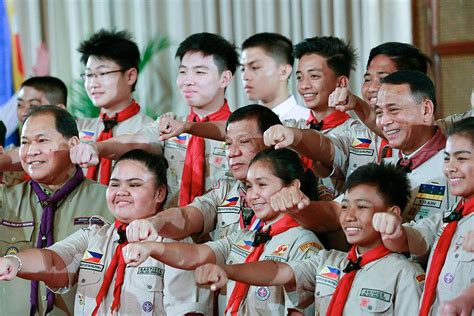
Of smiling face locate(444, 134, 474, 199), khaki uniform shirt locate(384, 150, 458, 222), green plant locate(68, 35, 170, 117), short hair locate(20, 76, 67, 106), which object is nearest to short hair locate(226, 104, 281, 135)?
khaki uniform shirt locate(384, 150, 458, 222)

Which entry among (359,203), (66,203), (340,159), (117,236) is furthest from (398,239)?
(66,203)

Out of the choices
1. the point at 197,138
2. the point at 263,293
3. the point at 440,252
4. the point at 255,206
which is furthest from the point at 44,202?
the point at 440,252

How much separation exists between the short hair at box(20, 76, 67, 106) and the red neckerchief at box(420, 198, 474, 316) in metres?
2.45

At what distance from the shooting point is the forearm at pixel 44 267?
3640 millimetres

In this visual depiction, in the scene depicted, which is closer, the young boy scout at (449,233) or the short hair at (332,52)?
the young boy scout at (449,233)

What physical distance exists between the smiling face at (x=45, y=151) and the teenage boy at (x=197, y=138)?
0.48ft

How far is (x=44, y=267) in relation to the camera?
369 centimetres

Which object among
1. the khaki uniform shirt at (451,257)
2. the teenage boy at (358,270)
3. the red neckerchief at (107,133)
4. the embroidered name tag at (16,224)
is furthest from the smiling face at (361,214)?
the red neckerchief at (107,133)

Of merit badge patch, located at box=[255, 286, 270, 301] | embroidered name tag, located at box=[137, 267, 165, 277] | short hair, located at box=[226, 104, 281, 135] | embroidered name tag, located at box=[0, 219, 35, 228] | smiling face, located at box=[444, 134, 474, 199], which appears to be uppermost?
short hair, located at box=[226, 104, 281, 135]

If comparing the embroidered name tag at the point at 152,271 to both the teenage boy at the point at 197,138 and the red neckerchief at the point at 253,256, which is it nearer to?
the red neckerchief at the point at 253,256

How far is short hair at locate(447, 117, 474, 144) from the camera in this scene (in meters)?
3.28

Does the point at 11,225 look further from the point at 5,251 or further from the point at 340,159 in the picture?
the point at 340,159

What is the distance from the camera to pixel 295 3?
6.16 metres

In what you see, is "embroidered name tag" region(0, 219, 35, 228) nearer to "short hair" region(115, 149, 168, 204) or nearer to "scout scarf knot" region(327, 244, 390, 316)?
"short hair" region(115, 149, 168, 204)
